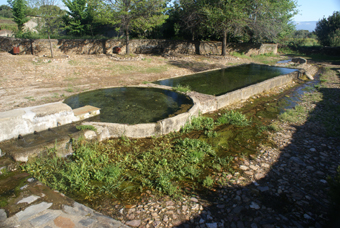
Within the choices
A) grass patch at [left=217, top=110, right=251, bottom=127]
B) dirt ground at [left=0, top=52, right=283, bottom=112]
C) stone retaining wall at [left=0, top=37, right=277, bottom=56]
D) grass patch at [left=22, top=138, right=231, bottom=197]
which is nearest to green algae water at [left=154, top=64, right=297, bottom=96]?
dirt ground at [left=0, top=52, right=283, bottom=112]

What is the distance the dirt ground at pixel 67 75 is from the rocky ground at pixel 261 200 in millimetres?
5033

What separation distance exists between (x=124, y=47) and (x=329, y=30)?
982 inches

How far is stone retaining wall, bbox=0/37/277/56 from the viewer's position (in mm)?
14281

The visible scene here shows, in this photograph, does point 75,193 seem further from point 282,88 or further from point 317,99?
point 282,88

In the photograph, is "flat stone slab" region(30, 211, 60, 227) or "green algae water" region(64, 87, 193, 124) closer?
"flat stone slab" region(30, 211, 60, 227)

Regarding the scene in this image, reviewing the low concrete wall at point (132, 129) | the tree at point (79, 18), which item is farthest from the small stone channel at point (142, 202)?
the tree at point (79, 18)

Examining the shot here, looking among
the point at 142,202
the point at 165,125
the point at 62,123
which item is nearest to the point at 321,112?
the point at 165,125

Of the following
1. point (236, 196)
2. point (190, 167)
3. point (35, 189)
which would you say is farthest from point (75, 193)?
point (236, 196)

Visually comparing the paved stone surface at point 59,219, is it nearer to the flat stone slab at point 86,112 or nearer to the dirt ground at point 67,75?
the flat stone slab at point 86,112

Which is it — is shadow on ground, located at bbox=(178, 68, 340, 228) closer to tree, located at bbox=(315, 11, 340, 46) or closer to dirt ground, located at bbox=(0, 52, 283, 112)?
dirt ground, located at bbox=(0, 52, 283, 112)

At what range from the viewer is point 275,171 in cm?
351

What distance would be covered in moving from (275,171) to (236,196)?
95 cm

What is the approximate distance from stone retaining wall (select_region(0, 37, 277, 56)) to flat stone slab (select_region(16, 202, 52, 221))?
14.3 metres

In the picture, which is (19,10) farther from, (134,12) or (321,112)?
(321,112)
